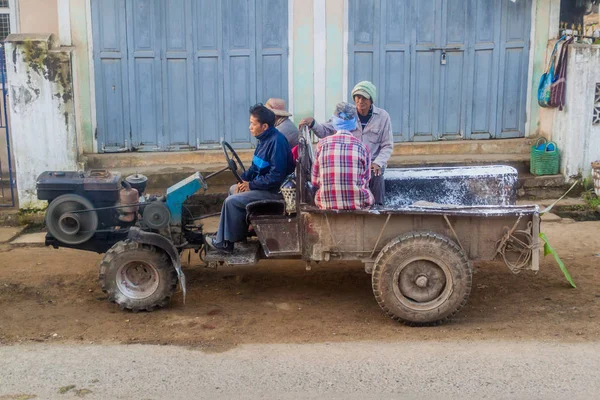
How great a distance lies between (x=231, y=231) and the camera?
625cm

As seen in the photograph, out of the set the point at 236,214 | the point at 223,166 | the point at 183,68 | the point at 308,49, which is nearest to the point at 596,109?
the point at 308,49

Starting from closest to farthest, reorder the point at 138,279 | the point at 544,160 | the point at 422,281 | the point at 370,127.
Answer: the point at 422,281 → the point at 138,279 → the point at 370,127 → the point at 544,160

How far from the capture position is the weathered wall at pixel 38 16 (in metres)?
9.83

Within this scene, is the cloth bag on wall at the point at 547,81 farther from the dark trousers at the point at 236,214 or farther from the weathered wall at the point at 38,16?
the weathered wall at the point at 38,16

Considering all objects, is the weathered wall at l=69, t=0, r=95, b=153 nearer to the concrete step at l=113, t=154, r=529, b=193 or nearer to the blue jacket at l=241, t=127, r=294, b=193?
the concrete step at l=113, t=154, r=529, b=193

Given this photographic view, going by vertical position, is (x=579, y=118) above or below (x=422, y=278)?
above

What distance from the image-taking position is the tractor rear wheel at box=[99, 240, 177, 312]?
20.2 ft

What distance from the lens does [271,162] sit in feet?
20.7

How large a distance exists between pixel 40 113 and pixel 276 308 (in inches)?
186

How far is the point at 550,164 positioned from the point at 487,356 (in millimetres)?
Answer: 5380

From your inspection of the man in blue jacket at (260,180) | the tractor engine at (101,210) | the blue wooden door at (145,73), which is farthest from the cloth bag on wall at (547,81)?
the tractor engine at (101,210)

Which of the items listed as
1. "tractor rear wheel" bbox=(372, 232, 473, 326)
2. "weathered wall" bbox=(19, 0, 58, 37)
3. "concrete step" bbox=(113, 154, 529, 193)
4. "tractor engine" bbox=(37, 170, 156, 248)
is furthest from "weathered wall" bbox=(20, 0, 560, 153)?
"tractor rear wheel" bbox=(372, 232, 473, 326)

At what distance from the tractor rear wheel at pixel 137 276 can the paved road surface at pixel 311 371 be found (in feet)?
2.44

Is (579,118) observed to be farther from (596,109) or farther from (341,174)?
(341,174)
